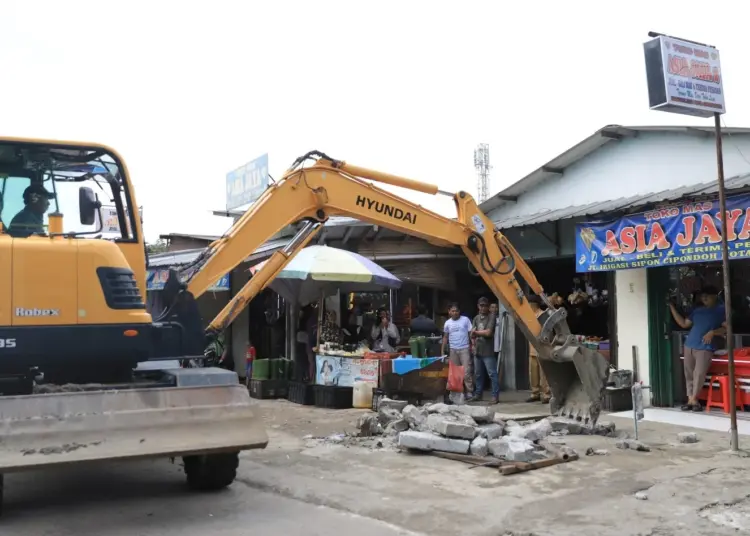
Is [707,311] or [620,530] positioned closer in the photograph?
[620,530]

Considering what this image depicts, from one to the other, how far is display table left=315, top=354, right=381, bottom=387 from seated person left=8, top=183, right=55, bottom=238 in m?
7.50

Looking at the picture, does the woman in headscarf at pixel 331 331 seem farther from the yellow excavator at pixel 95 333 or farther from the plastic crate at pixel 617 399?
the yellow excavator at pixel 95 333

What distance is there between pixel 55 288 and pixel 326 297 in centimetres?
981

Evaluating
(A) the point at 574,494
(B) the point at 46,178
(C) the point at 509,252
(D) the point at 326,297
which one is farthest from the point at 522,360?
(B) the point at 46,178

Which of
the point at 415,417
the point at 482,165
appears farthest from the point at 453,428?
the point at 482,165

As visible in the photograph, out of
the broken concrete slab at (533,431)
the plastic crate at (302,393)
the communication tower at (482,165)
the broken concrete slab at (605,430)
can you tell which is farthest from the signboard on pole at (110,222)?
the communication tower at (482,165)

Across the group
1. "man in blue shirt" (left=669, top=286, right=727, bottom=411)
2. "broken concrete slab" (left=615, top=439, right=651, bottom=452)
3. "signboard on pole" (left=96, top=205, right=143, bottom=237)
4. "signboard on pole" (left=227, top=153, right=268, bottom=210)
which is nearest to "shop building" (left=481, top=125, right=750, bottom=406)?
"man in blue shirt" (left=669, top=286, right=727, bottom=411)

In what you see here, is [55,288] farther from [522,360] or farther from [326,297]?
[522,360]

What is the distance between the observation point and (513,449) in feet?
26.7

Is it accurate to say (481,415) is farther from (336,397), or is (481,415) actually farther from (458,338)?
(336,397)

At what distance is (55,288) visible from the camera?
595 centimetres

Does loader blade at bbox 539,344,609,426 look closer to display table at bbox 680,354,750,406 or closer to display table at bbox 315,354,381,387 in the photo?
display table at bbox 680,354,750,406

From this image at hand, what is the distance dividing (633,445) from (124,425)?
604cm

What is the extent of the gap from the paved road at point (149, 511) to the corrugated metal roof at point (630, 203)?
7.17 meters
